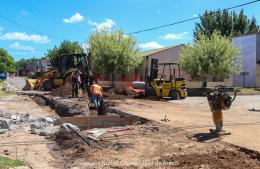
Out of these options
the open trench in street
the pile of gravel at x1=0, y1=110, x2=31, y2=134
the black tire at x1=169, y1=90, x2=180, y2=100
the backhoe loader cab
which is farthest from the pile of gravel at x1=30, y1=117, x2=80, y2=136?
the black tire at x1=169, y1=90, x2=180, y2=100

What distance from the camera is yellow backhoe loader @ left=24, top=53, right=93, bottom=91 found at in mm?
29742

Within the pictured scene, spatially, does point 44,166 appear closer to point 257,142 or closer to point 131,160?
point 131,160

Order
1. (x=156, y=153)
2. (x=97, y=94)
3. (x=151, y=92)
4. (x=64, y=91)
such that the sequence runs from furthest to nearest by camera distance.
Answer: (x=151, y=92) < (x=64, y=91) < (x=97, y=94) < (x=156, y=153)

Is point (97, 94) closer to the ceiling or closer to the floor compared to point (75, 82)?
closer to the floor

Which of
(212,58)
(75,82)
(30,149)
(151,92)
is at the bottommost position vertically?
(30,149)

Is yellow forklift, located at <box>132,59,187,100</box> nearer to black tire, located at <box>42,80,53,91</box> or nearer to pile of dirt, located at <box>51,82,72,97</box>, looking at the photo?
pile of dirt, located at <box>51,82,72,97</box>

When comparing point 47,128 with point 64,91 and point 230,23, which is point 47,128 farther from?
point 230,23

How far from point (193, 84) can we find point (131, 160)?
3477 cm

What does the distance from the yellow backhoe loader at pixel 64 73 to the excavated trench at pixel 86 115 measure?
316 cm

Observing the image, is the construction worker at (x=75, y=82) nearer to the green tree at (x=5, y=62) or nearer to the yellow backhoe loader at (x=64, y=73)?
the yellow backhoe loader at (x=64, y=73)

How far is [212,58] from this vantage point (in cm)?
3609

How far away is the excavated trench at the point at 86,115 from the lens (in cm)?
1622

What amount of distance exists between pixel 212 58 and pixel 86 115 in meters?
19.0

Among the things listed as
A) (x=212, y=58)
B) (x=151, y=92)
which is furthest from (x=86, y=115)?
(x=212, y=58)
